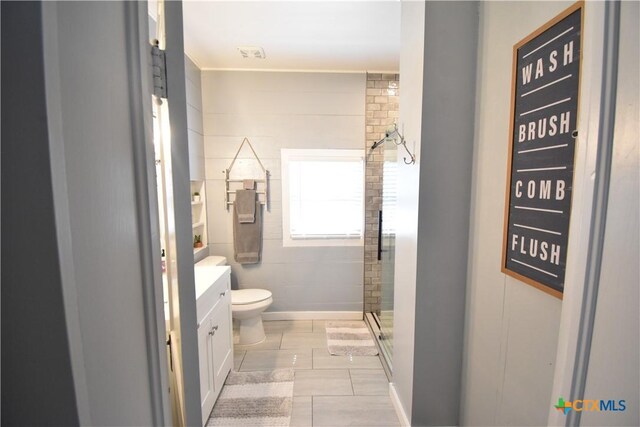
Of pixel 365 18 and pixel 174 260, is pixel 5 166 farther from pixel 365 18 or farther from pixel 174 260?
pixel 365 18

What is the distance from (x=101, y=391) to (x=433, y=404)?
1.57m

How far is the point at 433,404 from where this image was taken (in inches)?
55.4

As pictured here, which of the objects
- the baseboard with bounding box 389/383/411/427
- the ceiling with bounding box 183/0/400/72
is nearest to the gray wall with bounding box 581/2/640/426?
the baseboard with bounding box 389/383/411/427

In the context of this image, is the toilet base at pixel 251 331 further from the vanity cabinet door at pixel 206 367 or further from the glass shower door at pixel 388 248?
the glass shower door at pixel 388 248

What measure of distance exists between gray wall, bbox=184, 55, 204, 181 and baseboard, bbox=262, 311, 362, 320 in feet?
5.59

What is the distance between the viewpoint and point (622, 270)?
425 millimetres

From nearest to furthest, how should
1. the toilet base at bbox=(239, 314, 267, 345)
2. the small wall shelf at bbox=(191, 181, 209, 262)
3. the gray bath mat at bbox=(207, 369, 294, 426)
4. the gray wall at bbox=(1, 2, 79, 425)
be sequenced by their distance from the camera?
the gray wall at bbox=(1, 2, 79, 425) < the gray bath mat at bbox=(207, 369, 294, 426) < the toilet base at bbox=(239, 314, 267, 345) < the small wall shelf at bbox=(191, 181, 209, 262)

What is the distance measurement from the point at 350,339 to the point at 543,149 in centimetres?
233

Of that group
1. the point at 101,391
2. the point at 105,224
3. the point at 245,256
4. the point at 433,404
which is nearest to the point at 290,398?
the point at 433,404

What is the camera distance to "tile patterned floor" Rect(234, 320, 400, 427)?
1.70 metres

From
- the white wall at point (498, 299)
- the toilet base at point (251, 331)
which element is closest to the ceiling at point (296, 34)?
the white wall at point (498, 299)

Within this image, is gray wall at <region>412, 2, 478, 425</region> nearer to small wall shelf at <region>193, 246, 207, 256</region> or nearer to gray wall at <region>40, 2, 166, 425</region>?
gray wall at <region>40, 2, 166, 425</region>

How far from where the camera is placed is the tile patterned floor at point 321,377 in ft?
5.56

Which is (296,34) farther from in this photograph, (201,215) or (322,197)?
(201,215)
